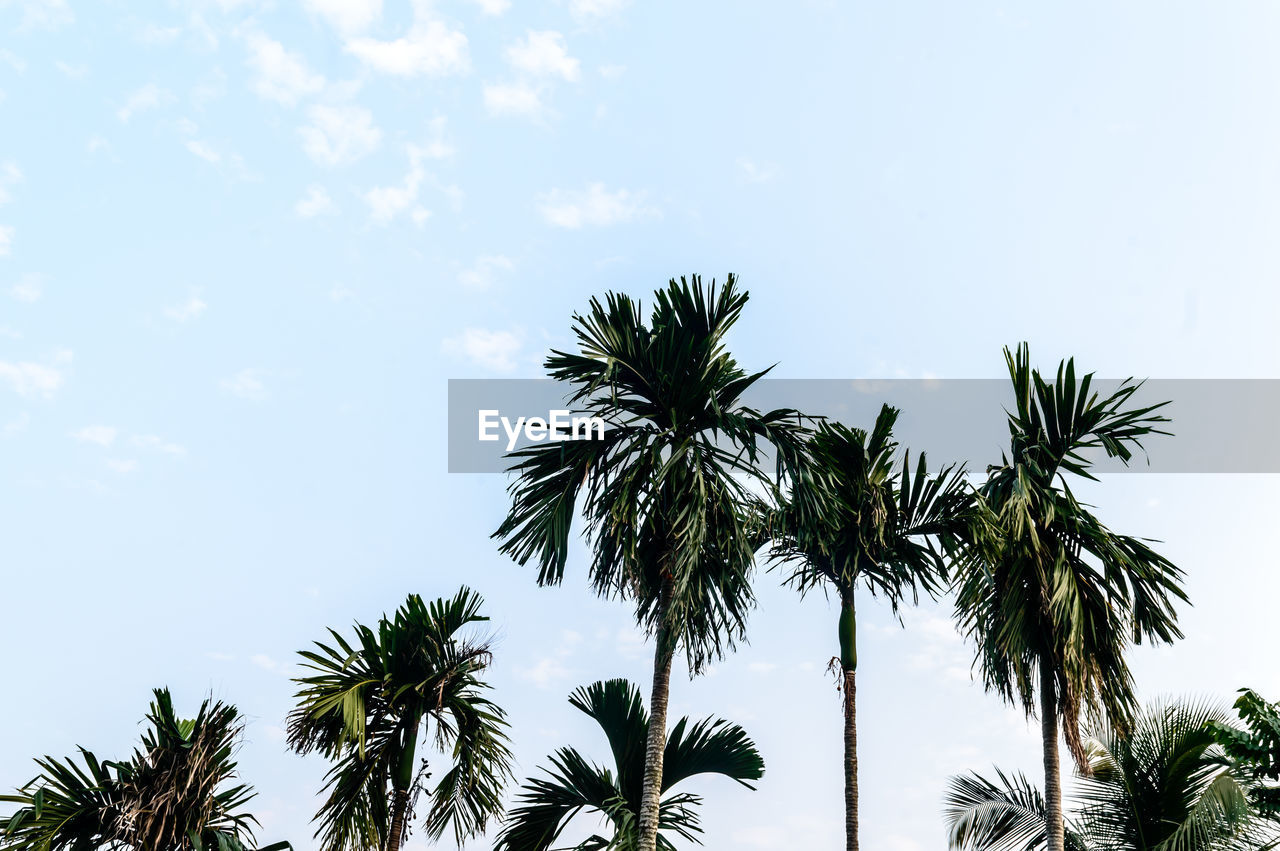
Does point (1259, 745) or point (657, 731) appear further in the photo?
point (657, 731)

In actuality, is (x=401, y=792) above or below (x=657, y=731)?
below

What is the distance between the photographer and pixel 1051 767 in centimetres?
1439

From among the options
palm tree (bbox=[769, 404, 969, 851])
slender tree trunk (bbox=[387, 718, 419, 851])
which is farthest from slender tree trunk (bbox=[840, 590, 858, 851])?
slender tree trunk (bbox=[387, 718, 419, 851])

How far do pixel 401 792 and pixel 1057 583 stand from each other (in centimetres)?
916

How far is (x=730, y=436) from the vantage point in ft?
48.4

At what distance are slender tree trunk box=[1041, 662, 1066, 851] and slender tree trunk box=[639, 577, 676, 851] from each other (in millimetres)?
5135

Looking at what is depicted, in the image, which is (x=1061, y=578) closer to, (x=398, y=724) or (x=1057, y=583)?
(x=1057, y=583)

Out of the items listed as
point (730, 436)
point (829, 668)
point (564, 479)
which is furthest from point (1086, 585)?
point (564, 479)

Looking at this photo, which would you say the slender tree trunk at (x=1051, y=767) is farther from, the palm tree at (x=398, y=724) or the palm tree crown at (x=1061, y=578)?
the palm tree at (x=398, y=724)

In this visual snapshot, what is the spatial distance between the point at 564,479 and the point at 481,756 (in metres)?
3.95

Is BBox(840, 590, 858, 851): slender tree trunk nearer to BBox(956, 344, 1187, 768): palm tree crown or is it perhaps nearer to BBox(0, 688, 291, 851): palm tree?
BBox(956, 344, 1187, 768): palm tree crown

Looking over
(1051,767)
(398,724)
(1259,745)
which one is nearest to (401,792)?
(398,724)

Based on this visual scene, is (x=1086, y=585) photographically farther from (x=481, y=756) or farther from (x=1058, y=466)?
(x=481, y=756)

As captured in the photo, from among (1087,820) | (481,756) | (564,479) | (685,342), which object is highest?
(685,342)
